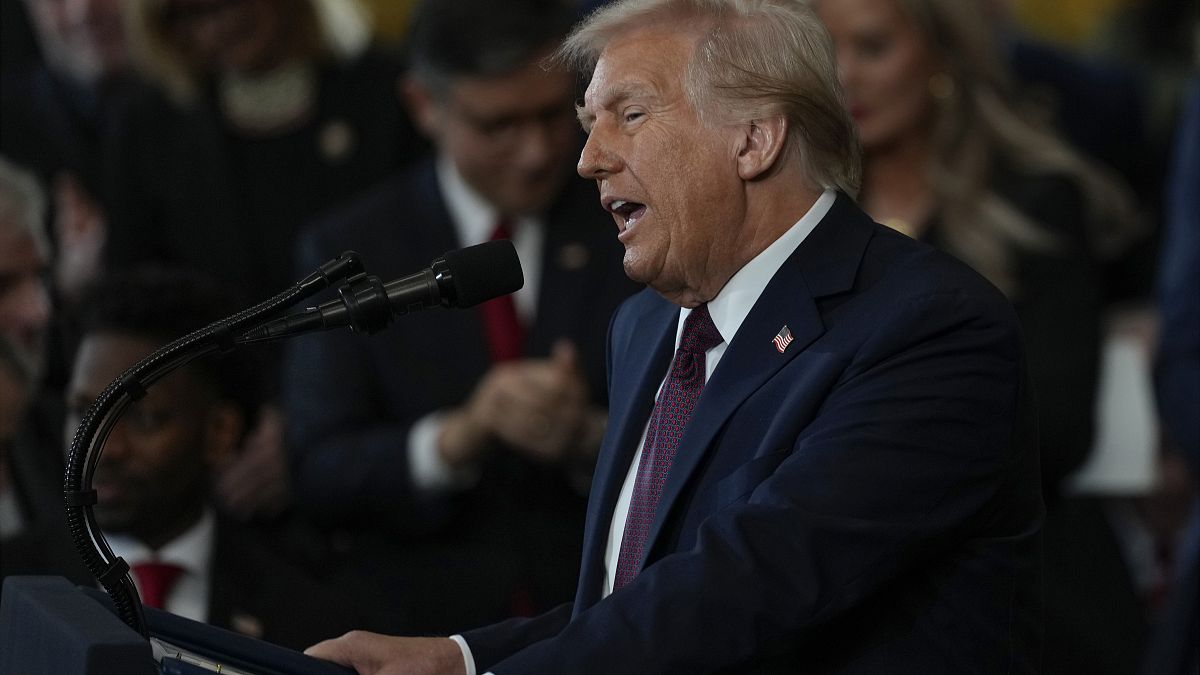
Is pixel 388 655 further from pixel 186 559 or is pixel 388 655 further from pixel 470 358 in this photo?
pixel 470 358

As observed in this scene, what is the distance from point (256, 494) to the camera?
3.90 m

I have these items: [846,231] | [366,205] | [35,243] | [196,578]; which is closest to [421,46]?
[366,205]

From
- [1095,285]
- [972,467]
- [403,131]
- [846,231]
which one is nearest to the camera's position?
[972,467]

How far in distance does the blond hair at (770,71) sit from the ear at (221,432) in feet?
4.76

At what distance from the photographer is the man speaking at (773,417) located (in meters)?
1.82

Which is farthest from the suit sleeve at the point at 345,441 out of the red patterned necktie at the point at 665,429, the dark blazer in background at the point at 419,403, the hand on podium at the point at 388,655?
the hand on podium at the point at 388,655

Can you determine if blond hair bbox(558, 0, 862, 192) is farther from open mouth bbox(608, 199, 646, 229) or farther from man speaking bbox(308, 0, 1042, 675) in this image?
open mouth bbox(608, 199, 646, 229)

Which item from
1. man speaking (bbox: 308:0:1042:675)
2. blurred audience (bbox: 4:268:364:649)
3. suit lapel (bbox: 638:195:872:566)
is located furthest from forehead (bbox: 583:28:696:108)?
blurred audience (bbox: 4:268:364:649)

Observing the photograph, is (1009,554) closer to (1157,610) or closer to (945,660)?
(945,660)

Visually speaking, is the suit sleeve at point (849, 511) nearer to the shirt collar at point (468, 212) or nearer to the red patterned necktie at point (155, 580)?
the red patterned necktie at point (155, 580)

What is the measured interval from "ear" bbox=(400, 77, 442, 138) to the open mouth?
1727mm

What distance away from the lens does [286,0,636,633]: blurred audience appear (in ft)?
11.7

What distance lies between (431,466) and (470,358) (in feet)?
0.82

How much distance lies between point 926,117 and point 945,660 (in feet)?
6.82
